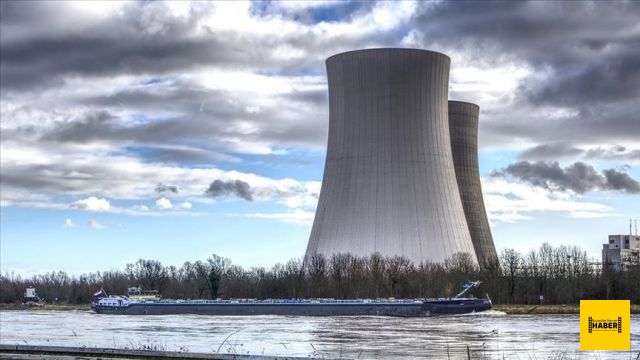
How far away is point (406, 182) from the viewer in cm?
4850

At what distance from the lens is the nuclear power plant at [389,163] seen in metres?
48.7

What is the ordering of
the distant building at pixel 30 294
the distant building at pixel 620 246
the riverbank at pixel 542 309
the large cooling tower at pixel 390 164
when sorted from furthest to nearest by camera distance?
the distant building at pixel 620 246
the distant building at pixel 30 294
the riverbank at pixel 542 309
the large cooling tower at pixel 390 164

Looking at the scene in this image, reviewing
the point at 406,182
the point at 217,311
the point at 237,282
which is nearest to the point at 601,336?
the point at 406,182

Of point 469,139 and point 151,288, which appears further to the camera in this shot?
point 151,288

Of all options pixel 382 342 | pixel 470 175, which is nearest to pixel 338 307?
pixel 470 175

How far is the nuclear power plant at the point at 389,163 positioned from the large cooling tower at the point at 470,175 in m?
12.8

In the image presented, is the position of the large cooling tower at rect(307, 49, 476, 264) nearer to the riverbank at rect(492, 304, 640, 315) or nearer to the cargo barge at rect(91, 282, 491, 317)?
the cargo barge at rect(91, 282, 491, 317)

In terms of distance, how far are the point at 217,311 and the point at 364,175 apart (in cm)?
1521

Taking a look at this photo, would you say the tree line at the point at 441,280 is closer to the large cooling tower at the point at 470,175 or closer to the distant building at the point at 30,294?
the large cooling tower at the point at 470,175

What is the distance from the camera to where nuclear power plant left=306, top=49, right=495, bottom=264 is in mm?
48656

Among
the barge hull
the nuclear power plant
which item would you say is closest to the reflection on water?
the nuclear power plant

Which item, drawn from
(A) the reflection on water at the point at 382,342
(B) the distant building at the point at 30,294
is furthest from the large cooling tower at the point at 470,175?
(B) the distant building at the point at 30,294

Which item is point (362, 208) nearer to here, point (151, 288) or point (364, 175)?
point (364, 175)

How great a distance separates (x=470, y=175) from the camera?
64.0 meters
